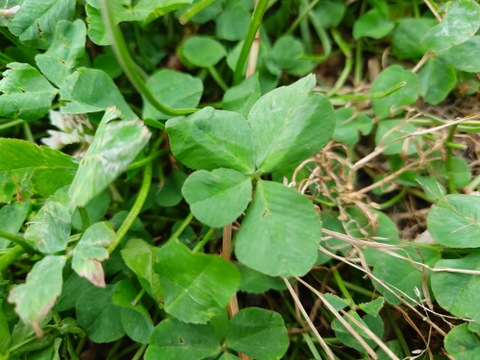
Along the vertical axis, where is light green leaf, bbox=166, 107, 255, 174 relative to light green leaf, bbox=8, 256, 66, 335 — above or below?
above

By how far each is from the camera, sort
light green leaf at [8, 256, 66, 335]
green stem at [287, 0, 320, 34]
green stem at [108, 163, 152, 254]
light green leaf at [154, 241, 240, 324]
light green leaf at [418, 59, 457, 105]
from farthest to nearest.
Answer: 1. green stem at [287, 0, 320, 34]
2. light green leaf at [418, 59, 457, 105]
3. green stem at [108, 163, 152, 254]
4. light green leaf at [154, 241, 240, 324]
5. light green leaf at [8, 256, 66, 335]

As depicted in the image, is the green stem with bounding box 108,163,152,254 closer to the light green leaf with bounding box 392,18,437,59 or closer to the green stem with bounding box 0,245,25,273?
the green stem with bounding box 0,245,25,273

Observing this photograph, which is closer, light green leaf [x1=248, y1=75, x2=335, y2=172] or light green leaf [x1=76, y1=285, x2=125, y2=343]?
light green leaf [x1=248, y1=75, x2=335, y2=172]

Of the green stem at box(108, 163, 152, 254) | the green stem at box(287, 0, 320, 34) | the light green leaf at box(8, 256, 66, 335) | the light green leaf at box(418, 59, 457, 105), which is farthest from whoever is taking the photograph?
the green stem at box(287, 0, 320, 34)

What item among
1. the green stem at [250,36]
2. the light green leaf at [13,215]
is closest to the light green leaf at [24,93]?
the light green leaf at [13,215]

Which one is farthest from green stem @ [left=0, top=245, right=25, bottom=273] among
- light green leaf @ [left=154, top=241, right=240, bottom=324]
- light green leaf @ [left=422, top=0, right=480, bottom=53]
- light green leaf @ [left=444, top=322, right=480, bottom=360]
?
light green leaf @ [left=422, top=0, right=480, bottom=53]

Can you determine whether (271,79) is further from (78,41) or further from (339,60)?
(78,41)

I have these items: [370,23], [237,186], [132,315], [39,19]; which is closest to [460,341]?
[237,186]
